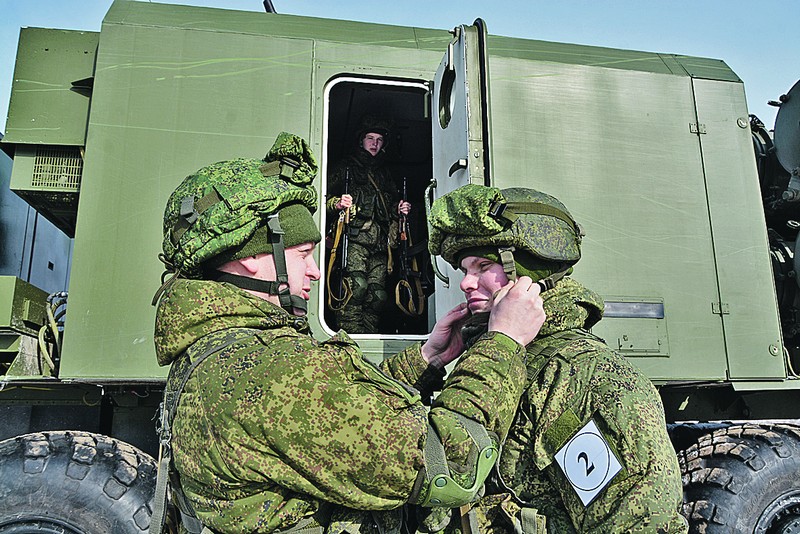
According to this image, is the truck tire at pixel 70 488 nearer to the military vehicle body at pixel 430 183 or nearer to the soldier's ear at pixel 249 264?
the military vehicle body at pixel 430 183

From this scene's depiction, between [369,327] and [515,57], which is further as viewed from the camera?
[369,327]

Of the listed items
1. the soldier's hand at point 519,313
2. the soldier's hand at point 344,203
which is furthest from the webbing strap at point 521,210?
the soldier's hand at point 344,203

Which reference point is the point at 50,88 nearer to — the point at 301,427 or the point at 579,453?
the point at 301,427

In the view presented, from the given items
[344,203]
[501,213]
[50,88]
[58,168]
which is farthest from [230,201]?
[344,203]

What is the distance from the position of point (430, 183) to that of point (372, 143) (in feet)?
4.97

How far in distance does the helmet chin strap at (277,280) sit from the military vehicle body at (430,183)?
1414 mm

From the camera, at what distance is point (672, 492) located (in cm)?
167

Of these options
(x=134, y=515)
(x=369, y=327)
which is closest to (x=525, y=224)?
(x=134, y=515)

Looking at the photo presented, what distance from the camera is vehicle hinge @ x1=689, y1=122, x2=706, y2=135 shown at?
4.02m

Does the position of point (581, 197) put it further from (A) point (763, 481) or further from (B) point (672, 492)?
(B) point (672, 492)

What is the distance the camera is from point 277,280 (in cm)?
189

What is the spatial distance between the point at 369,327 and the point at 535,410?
303 cm

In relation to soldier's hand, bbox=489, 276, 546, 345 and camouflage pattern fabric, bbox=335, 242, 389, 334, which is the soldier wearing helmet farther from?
soldier's hand, bbox=489, 276, 546, 345

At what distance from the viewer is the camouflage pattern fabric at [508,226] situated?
6.88 feet
